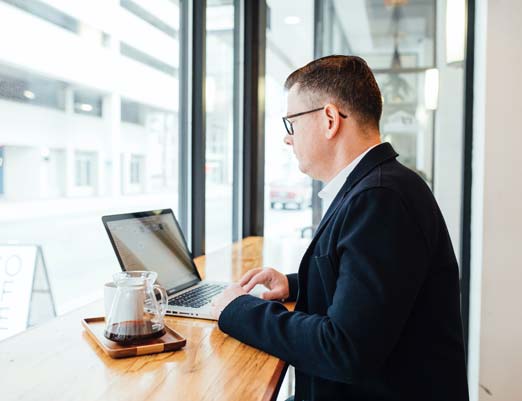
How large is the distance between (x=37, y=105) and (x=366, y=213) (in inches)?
39.4

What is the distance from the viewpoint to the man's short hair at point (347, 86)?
1136 mm

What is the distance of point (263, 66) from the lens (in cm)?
310

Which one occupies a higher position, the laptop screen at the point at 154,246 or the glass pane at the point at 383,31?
the glass pane at the point at 383,31

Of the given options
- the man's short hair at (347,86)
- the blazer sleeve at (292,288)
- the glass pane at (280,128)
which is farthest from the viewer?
the glass pane at (280,128)

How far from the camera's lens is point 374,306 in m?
0.87

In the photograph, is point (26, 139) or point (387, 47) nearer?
point (26, 139)

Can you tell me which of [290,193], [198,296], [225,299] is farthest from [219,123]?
[225,299]

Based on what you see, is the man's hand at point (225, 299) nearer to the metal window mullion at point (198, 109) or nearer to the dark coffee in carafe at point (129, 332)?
the dark coffee in carafe at point (129, 332)

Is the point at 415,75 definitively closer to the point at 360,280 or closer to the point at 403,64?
the point at 403,64

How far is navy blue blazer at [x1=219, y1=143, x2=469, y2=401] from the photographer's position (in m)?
0.88

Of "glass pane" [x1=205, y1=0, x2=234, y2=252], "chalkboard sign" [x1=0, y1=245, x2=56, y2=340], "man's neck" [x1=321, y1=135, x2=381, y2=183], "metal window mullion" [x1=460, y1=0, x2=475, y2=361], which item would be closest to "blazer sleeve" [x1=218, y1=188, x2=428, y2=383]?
"man's neck" [x1=321, y1=135, x2=381, y2=183]

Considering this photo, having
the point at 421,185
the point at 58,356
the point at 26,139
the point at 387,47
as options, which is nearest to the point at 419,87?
the point at 387,47

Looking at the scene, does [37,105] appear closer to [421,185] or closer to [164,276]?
[164,276]

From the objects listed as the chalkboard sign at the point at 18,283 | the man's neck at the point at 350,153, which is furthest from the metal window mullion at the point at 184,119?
the man's neck at the point at 350,153
